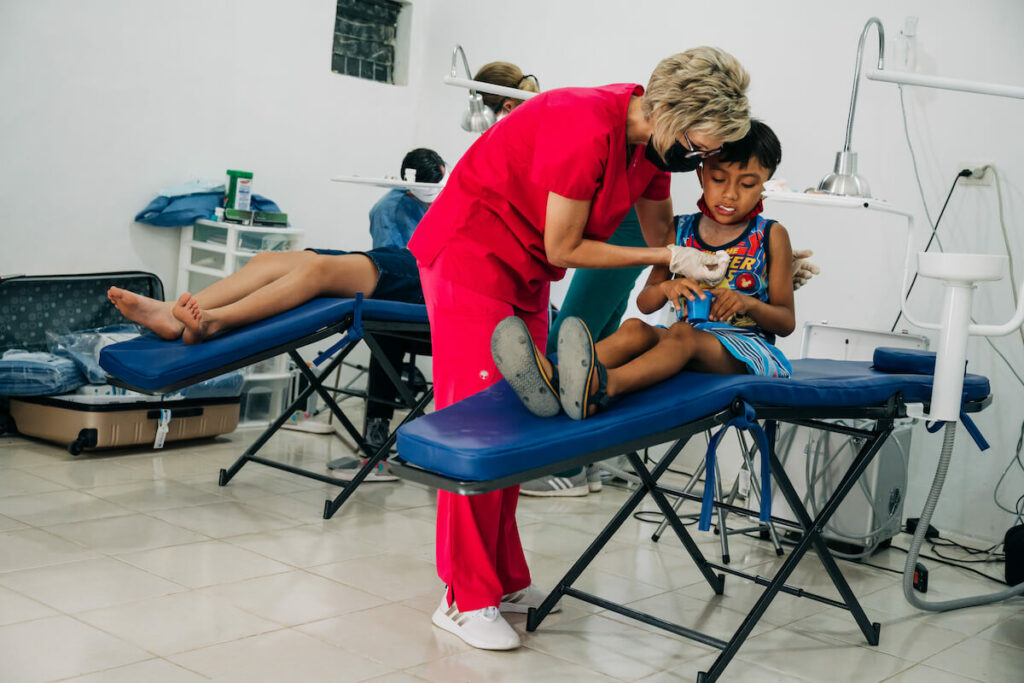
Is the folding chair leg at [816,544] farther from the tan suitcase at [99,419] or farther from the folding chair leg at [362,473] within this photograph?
the tan suitcase at [99,419]

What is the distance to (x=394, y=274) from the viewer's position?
3227 mm

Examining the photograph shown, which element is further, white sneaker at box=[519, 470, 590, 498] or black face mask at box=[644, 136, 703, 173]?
white sneaker at box=[519, 470, 590, 498]

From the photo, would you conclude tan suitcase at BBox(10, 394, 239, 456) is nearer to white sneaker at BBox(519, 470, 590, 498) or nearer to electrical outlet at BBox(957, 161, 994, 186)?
white sneaker at BBox(519, 470, 590, 498)

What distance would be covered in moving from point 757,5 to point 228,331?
2437 mm

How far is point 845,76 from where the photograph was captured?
3660 mm

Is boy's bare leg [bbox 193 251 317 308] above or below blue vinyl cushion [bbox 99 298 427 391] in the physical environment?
above

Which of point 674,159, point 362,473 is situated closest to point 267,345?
point 362,473

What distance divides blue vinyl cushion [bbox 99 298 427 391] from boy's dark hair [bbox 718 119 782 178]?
1220mm

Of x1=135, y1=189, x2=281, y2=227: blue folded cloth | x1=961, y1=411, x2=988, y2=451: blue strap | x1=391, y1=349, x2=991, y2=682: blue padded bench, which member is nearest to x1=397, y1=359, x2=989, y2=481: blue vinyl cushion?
x1=391, y1=349, x2=991, y2=682: blue padded bench

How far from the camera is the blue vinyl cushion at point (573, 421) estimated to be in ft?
5.32

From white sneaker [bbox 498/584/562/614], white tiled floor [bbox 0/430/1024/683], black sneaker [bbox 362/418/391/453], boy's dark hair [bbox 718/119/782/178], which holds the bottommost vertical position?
white tiled floor [bbox 0/430/1024/683]

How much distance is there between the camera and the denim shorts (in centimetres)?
321

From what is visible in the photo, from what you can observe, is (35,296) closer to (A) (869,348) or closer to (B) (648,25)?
(B) (648,25)

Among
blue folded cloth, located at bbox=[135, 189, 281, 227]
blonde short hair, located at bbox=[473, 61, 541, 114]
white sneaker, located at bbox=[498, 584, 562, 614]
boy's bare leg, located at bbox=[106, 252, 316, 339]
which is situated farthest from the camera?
blue folded cloth, located at bbox=[135, 189, 281, 227]
